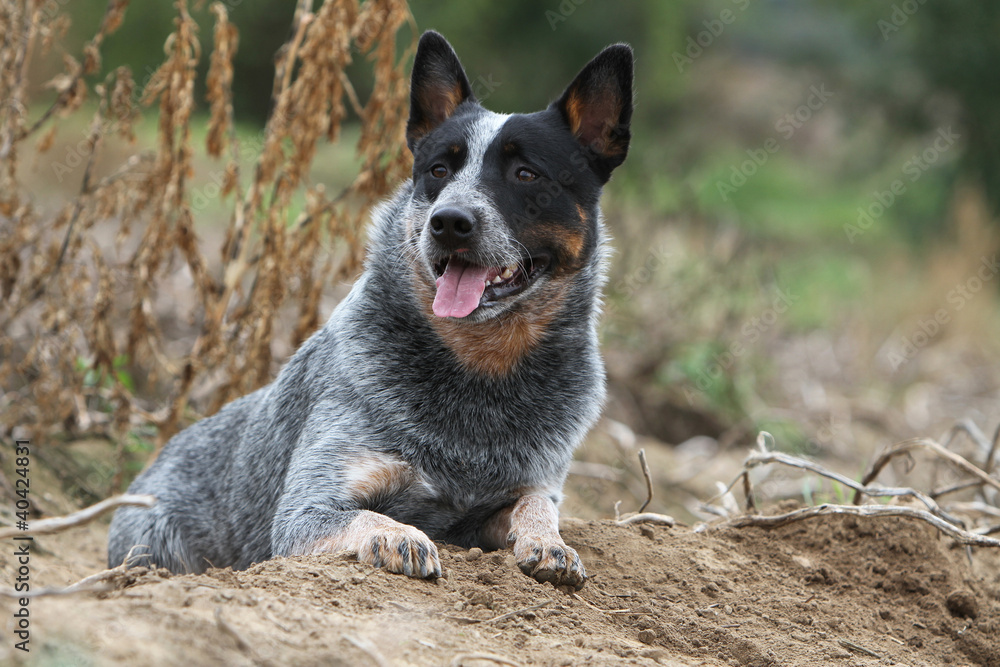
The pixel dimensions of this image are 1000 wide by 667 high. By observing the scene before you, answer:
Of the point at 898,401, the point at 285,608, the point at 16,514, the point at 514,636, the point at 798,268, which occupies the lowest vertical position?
the point at 898,401

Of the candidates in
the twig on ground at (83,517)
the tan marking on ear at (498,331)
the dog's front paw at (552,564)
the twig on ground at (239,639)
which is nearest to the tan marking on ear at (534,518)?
the dog's front paw at (552,564)

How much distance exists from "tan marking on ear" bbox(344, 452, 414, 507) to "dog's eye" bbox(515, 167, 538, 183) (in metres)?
1.24

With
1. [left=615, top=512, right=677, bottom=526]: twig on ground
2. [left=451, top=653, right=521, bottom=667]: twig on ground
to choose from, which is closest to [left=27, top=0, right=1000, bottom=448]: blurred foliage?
[left=615, top=512, right=677, bottom=526]: twig on ground

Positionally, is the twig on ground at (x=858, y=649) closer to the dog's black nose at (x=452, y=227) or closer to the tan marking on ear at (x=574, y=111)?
the dog's black nose at (x=452, y=227)

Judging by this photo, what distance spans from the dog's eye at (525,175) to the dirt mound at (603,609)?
1.45m

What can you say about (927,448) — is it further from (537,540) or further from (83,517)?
(83,517)

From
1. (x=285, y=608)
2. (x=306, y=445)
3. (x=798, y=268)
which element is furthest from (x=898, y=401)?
(x=285, y=608)

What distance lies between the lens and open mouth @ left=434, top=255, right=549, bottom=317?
3.63 meters

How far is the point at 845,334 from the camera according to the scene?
11.9 metres

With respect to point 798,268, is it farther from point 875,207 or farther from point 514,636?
point 514,636

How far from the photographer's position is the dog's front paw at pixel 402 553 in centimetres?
292

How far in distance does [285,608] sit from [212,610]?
201 millimetres

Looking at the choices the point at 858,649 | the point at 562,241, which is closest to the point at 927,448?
the point at 858,649

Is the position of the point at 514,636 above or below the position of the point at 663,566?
above
